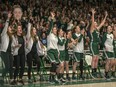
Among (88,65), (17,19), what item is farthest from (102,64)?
(17,19)

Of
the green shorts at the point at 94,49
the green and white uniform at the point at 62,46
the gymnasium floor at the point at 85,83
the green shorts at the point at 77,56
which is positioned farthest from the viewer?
the green shorts at the point at 94,49

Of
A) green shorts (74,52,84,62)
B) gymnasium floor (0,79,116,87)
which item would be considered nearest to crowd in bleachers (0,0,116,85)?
green shorts (74,52,84,62)

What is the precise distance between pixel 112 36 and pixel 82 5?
8638 mm

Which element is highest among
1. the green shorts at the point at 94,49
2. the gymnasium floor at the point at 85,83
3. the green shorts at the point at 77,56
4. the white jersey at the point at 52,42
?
the white jersey at the point at 52,42

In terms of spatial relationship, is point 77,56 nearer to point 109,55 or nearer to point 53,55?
point 53,55

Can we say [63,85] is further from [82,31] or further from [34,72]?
[82,31]

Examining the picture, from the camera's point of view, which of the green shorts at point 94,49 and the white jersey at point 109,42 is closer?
the green shorts at point 94,49

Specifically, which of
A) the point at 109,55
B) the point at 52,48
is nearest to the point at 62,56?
the point at 52,48

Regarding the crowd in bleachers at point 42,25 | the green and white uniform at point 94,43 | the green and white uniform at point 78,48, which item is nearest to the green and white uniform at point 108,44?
the crowd in bleachers at point 42,25

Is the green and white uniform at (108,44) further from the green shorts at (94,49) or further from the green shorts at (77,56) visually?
the green shorts at (77,56)

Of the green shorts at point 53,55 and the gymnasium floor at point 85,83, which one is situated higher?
the green shorts at point 53,55

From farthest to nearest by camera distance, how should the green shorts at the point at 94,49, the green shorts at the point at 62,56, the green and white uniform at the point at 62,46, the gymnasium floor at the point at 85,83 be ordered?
1. the green shorts at the point at 94,49
2. the green and white uniform at the point at 62,46
3. the green shorts at the point at 62,56
4. the gymnasium floor at the point at 85,83

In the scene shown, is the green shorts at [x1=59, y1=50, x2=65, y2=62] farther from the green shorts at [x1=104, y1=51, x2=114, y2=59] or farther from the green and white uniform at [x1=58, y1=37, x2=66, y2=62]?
the green shorts at [x1=104, y1=51, x2=114, y2=59]

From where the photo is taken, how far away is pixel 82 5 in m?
22.3
